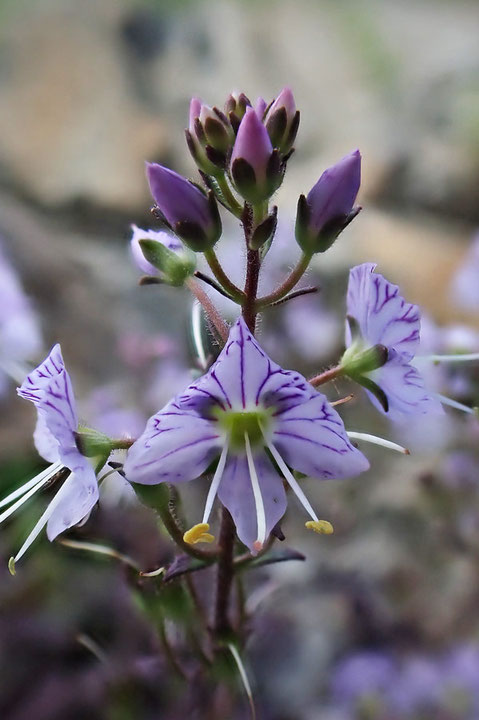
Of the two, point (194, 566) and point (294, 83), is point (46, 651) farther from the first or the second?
point (294, 83)

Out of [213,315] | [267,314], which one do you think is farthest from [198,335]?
[267,314]

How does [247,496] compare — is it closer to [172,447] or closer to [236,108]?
[172,447]

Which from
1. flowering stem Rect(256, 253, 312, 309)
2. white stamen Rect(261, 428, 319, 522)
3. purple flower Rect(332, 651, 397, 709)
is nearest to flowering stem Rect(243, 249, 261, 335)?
flowering stem Rect(256, 253, 312, 309)

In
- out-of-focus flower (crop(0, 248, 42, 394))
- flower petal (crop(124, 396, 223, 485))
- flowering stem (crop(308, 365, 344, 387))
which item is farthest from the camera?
out-of-focus flower (crop(0, 248, 42, 394))

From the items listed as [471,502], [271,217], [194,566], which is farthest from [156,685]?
[271,217]

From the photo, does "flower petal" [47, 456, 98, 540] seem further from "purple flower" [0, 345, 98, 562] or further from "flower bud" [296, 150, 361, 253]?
"flower bud" [296, 150, 361, 253]
